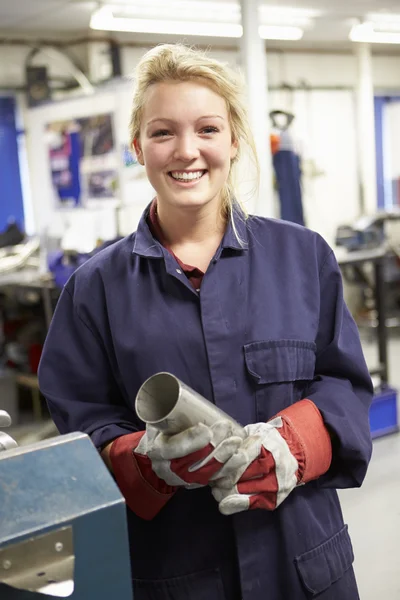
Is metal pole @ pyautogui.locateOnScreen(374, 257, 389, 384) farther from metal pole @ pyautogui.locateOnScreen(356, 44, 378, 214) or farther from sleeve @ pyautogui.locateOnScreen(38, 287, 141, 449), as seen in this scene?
metal pole @ pyautogui.locateOnScreen(356, 44, 378, 214)

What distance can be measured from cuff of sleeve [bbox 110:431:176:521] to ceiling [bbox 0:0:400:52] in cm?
414

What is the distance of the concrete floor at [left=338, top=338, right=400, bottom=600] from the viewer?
2381 millimetres

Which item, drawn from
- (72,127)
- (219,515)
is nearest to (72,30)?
(72,127)

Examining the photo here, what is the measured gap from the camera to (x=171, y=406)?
0.90 m

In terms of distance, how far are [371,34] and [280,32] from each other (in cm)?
79

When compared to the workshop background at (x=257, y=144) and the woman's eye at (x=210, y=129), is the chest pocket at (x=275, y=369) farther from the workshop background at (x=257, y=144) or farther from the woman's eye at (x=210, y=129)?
the workshop background at (x=257, y=144)

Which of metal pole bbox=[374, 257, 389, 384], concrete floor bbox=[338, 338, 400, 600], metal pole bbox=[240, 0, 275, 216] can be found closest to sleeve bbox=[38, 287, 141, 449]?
concrete floor bbox=[338, 338, 400, 600]

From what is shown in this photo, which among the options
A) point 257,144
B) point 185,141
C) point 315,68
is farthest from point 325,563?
point 315,68

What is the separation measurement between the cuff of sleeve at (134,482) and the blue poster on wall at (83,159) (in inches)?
141

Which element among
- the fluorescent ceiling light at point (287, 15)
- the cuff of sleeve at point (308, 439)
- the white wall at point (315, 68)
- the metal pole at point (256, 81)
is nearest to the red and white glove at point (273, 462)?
the cuff of sleeve at point (308, 439)

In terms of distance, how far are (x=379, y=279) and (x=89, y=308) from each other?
10.1ft

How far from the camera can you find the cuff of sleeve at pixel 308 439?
1009 mm

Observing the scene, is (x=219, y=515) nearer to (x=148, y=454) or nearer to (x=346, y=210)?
(x=148, y=454)

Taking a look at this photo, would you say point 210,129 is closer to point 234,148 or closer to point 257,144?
point 234,148
